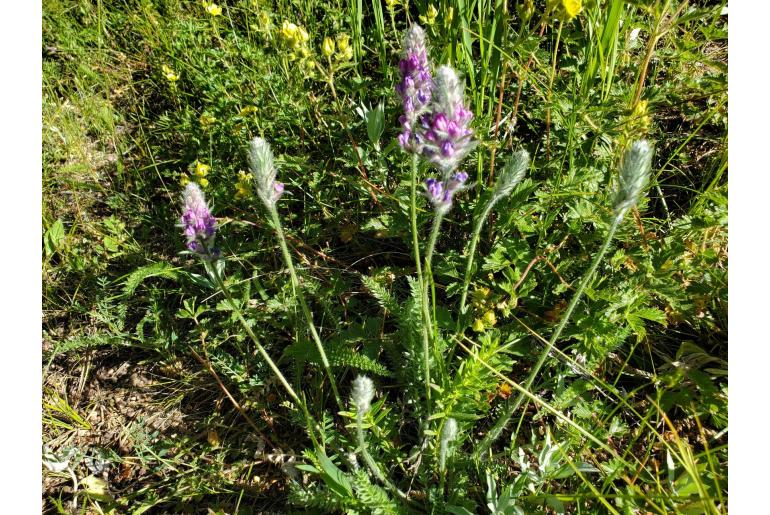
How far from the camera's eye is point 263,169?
4.08 ft

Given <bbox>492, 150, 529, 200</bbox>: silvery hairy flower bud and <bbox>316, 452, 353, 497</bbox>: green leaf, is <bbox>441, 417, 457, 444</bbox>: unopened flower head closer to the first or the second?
<bbox>316, 452, 353, 497</bbox>: green leaf

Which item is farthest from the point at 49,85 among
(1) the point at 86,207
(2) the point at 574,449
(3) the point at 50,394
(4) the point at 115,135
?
(2) the point at 574,449

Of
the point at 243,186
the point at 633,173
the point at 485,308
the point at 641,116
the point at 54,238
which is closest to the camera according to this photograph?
the point at 633,173

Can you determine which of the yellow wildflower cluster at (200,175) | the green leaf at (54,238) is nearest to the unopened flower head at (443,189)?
the yellow wildflower cluster at (200,175)

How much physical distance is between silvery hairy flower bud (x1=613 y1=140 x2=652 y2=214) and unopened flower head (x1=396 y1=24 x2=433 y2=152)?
507 mm

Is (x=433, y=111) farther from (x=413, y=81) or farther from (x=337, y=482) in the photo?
(x=337, y=482)

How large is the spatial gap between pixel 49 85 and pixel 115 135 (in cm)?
68

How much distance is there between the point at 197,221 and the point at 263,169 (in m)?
0.28

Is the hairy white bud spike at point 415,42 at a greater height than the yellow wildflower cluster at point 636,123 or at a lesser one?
greater

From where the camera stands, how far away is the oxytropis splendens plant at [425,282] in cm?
119

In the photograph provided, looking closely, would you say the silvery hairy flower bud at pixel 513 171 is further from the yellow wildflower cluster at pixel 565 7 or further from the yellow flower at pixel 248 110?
the yellow flower at pixel 248 110

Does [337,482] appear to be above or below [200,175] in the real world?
below

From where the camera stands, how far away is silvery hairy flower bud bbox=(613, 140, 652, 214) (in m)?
1.12

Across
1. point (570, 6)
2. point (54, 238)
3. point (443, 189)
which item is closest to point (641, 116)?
point (570, 6)
